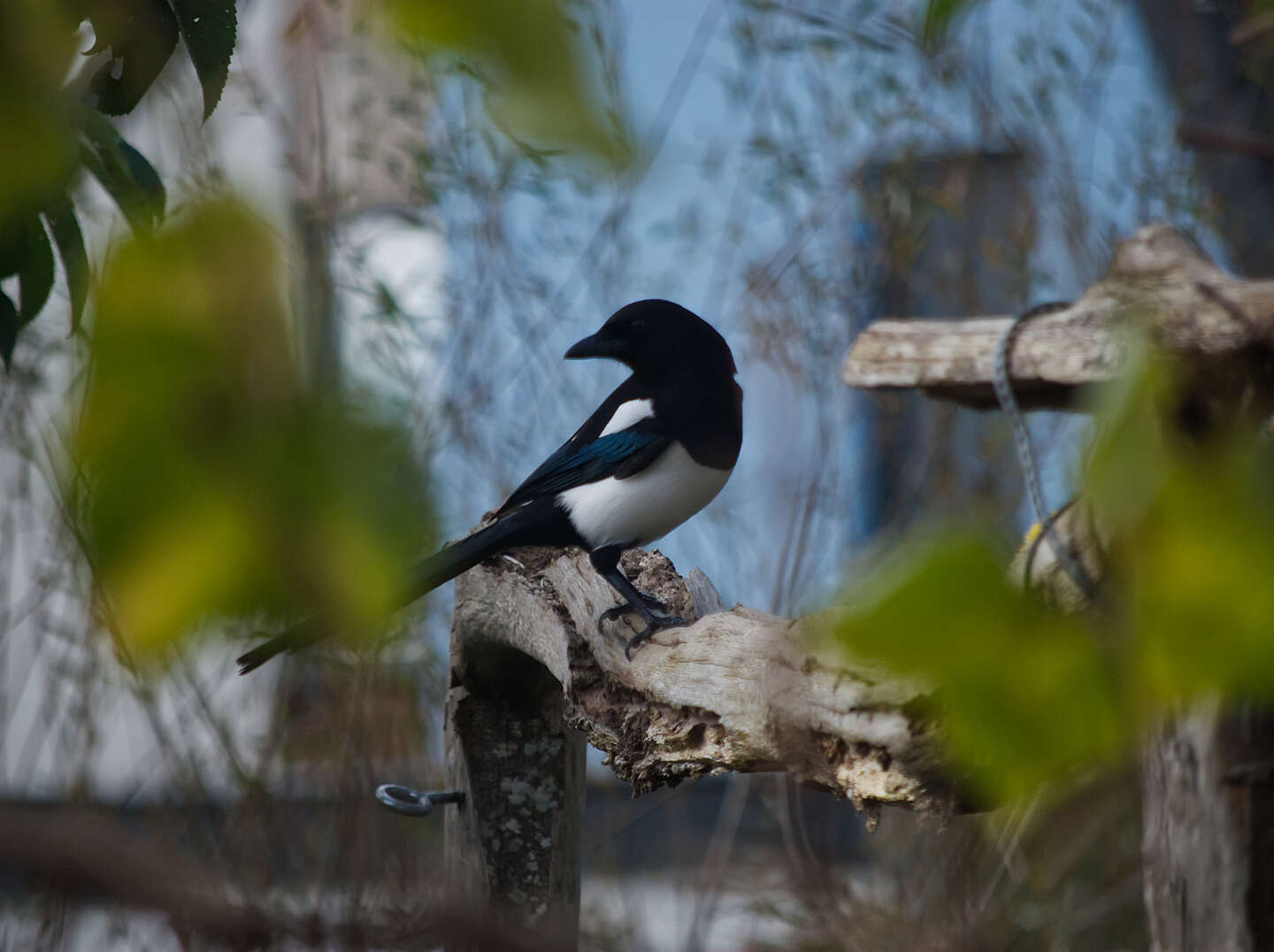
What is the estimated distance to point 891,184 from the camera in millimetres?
2869

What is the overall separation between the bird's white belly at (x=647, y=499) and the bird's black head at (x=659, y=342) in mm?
124

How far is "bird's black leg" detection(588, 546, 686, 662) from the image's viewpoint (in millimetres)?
1557

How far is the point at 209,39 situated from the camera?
0.43 meters

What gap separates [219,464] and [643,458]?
145 cm

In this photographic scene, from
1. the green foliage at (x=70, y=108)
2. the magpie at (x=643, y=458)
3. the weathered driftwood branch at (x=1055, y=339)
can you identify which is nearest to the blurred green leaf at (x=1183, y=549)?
the green foliage at (x=70, y=108)

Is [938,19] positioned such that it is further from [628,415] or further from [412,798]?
[412,798]

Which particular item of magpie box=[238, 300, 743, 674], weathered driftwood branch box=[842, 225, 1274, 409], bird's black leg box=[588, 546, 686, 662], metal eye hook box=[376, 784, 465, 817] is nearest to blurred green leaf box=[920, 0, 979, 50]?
weathered driftwood branch box=[842, 225, 1274, 409]

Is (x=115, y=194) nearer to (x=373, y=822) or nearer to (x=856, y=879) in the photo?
(x=373, y=822)

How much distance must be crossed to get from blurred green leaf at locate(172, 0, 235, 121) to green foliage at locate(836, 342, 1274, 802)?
262mm

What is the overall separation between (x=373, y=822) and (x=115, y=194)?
84.6 inches

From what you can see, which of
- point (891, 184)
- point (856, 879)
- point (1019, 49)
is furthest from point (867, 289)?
point (856, 879)

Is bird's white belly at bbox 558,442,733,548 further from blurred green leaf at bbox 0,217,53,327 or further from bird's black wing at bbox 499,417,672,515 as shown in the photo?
blurred green leaf at bbox 0,217,53,327

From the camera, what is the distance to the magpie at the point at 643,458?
69.3 inches

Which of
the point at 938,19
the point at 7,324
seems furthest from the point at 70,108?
the point at 7,324
